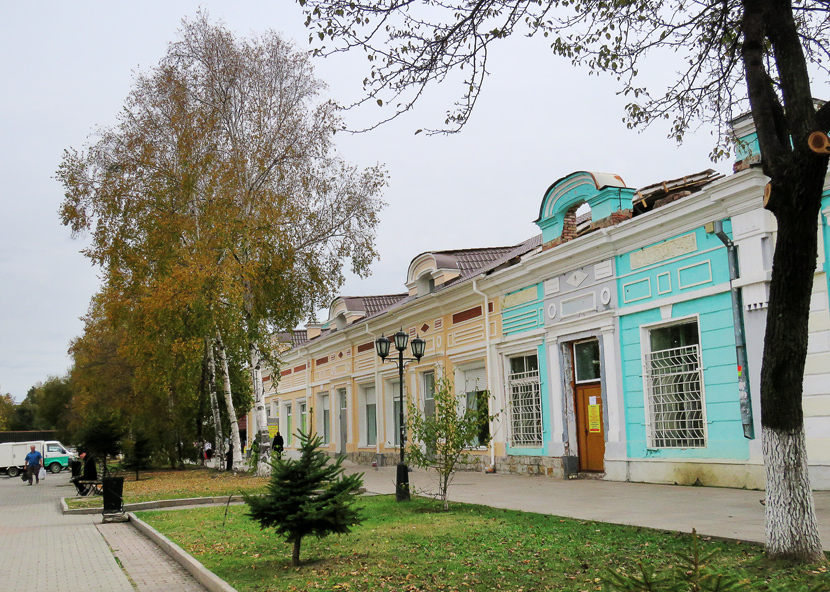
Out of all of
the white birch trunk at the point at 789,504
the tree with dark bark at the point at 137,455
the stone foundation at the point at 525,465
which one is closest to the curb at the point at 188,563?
the white birch trunk at the point at 789,504

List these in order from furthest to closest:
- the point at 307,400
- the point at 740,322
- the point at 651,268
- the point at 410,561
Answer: the point at 307,400 → the point at 651,268 → the point at 740,322 → the point at 410,561

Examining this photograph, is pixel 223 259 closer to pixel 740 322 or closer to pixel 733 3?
pixel 740 322

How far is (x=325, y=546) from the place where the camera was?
30.9ft

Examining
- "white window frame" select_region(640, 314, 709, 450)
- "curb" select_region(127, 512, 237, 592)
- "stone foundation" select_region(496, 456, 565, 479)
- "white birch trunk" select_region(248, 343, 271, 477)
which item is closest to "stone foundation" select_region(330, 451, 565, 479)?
"stone foundation" select_region(496, 456, 565, 479)

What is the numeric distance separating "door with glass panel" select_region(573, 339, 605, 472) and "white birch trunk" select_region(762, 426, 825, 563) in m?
10.4

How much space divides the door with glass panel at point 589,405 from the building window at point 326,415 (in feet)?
60.1

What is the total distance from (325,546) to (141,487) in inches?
613

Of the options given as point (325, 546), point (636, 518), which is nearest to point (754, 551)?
point (636, 518)

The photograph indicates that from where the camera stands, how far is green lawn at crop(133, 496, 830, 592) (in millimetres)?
6746

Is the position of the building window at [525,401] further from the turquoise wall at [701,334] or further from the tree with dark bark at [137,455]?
the tree with dark bark at [137,455]

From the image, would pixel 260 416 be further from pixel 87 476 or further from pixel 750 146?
pixel 750 146

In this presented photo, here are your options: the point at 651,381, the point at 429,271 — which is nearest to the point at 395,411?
the point at 429,271

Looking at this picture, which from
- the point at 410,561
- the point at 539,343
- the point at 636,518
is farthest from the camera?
the point at 539,343

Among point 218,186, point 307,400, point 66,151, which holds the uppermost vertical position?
point 66,151
